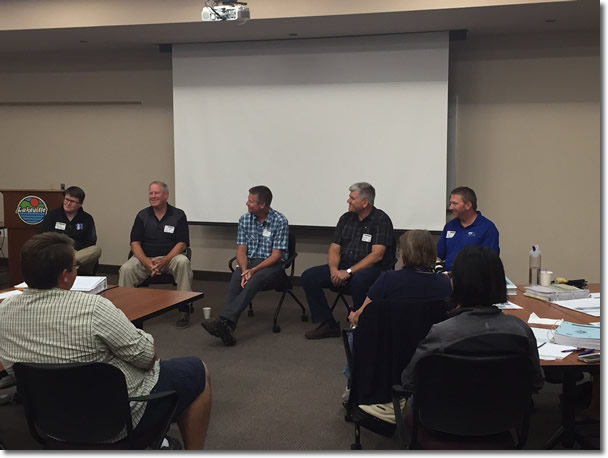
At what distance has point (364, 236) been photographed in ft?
16.9

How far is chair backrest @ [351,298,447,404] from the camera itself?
110 inches

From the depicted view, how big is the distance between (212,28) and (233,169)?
1.52 metres

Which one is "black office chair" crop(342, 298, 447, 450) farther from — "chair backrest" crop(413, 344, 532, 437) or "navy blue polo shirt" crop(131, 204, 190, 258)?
"navy blue polo shirt" crop(131, 204, 190, 258)

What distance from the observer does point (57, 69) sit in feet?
25.0

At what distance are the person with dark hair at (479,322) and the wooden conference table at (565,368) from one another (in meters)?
0.29

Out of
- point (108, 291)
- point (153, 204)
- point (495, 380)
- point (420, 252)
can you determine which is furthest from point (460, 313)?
point (153, 204)

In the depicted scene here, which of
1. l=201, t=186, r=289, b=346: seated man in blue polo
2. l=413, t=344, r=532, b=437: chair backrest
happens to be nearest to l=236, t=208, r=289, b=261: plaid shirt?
l=201, t=186, r=289, b=346: seated man in blue polo

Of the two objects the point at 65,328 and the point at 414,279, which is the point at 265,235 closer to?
the point at 414,279

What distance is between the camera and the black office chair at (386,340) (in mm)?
2795

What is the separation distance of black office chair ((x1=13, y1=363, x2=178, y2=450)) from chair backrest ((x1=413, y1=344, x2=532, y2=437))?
935mm

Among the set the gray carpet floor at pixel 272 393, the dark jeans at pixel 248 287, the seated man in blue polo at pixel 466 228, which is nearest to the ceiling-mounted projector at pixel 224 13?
the dark jeans at pixel 248 287

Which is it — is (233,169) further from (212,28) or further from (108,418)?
(108,418)

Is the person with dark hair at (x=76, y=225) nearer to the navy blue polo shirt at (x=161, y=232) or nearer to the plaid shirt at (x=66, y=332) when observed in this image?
the navy blue polo shirt at (x=161, y=232)

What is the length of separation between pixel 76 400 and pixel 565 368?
1807 millimetres
